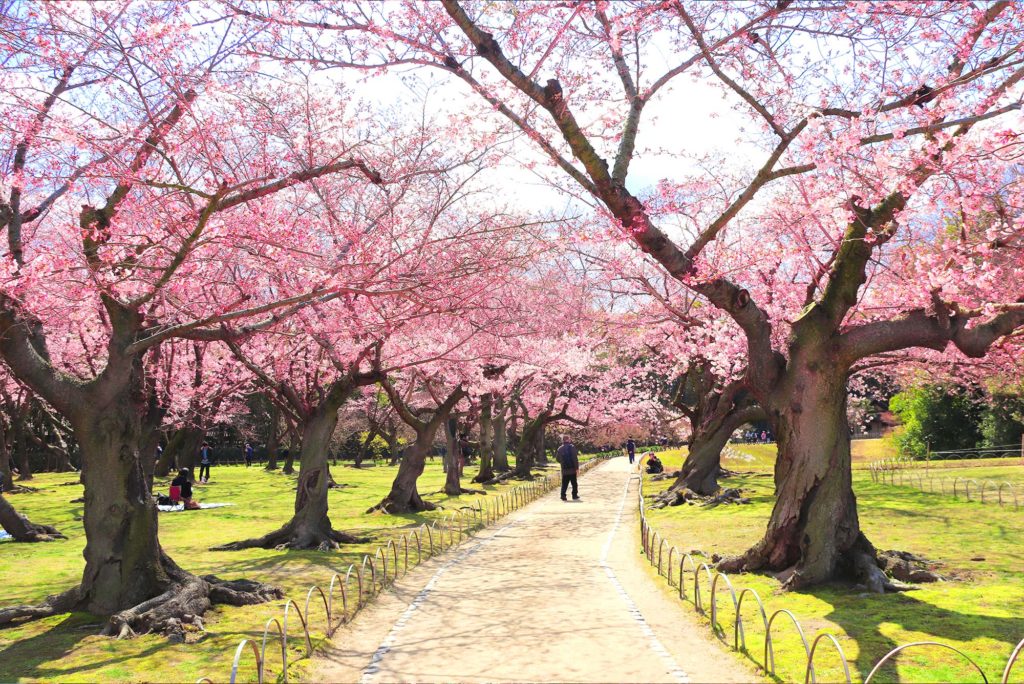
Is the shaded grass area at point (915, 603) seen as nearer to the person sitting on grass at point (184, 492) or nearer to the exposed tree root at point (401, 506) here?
the exposed tree root at point (401, 506)

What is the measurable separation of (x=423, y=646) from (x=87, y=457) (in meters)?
4.85

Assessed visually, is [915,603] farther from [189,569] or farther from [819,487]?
[189,569]

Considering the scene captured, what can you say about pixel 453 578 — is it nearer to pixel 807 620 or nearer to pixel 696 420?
pixel 807 620

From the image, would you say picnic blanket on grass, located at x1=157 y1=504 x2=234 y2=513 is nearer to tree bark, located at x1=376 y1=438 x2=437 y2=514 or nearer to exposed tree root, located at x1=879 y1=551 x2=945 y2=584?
tree bark, located at x1=376 y1=438 x2=437 y2=514

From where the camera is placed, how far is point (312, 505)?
16.9 m

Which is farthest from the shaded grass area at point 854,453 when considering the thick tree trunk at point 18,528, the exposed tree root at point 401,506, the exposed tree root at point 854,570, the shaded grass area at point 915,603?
the thick tree trunk at point 18,528

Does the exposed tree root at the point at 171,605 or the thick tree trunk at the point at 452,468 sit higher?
the thick tree trunk at the point at 452,468

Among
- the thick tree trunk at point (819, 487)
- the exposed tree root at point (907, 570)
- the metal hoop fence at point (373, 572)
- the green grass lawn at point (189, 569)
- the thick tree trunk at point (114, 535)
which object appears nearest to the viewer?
the metal hoop fence at point (373, 572)

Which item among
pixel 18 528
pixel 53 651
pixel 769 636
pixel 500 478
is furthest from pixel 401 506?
pixel 769 636

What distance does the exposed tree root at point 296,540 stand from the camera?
16.6 m

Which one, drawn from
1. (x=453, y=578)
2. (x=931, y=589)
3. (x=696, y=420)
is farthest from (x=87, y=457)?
(x=696, y=420)

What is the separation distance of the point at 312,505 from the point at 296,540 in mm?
750

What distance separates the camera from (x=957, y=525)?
1686 cm

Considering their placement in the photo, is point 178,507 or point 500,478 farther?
point 500,478
